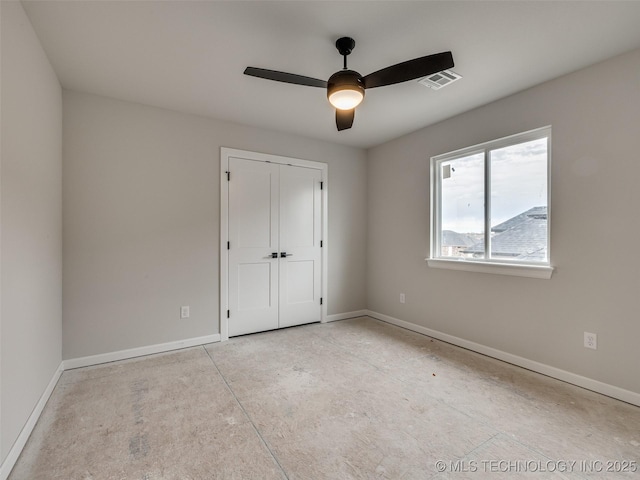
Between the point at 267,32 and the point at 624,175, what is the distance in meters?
2.72

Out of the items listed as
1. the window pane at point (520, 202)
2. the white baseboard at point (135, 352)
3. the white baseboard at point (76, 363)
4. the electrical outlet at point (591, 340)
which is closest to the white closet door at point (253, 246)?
the white baseboard at point (135, 352)

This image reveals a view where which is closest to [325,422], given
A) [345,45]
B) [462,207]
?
[345,45]

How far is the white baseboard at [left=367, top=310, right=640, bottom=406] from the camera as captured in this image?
2232mm

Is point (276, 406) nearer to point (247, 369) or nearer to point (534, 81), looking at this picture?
point (247, 369)

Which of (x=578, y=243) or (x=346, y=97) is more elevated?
(x=346, y=97)

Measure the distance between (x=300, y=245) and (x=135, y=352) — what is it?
2.16m

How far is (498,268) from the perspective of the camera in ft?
9.71

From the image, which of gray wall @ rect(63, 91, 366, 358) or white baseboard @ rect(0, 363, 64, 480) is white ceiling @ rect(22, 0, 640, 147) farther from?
white baseboard @ rect(0, 363, 64, 480)

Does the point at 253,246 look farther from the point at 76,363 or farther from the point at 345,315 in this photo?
the point at 76,363

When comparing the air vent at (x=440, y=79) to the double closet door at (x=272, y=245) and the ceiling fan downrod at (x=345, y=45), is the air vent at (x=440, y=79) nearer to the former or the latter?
the ceiling fan downrod at (x=345, y=45)

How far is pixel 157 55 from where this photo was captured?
7.47 feet

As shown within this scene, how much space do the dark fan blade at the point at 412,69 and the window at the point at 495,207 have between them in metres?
1.57

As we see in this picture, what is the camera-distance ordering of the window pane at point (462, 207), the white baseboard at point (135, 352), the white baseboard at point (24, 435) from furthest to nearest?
the window pane at point (462, 207) → the white baseboard at point (135, 352) → the white baseboard at point (24, 435)

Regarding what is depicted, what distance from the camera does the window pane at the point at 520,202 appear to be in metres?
2.73
